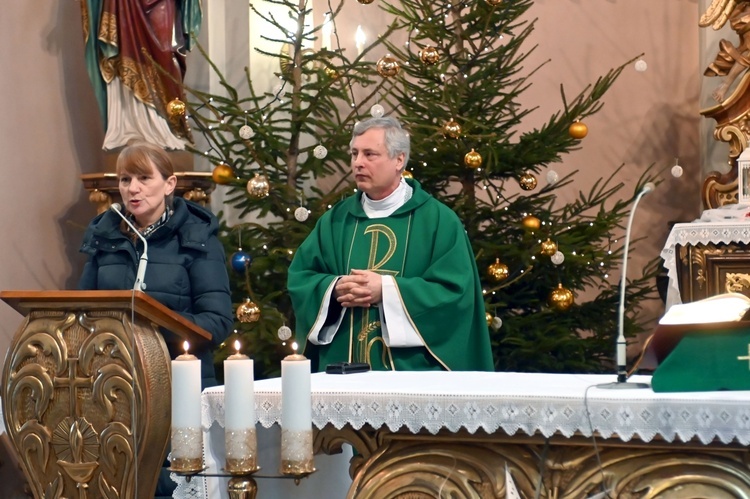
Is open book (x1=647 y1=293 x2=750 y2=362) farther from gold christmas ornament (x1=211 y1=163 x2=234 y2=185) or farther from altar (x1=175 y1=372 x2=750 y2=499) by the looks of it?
gold christmas ornament (x1=211 y1=163 x2=234 y2=185)

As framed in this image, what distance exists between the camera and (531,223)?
6.54 meters

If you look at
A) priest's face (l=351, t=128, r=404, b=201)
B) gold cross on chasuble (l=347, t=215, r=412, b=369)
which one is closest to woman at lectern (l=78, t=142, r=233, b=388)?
gold cross on chasuble (l=347, t=215, r=412, b=369)

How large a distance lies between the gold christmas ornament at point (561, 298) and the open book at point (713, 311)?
136 inches

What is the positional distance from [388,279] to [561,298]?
7.62 ft

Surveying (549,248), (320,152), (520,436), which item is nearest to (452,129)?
→ (320,152)

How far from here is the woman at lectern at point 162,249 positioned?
429cm

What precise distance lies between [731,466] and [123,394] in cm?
183

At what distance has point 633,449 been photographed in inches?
117

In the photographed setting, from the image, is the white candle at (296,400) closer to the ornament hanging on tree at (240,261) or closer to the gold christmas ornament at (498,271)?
the ornament hanging on tree at (240,261)

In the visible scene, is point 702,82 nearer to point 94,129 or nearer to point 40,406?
point 94,129

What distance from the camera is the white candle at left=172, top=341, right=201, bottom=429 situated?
7.43 ft

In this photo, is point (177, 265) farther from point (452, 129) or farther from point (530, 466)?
point (452, 129)

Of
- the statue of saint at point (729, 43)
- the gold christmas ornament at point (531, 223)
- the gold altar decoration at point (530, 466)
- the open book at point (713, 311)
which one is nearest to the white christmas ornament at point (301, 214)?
the gold christmas ornament at point (531, 223)

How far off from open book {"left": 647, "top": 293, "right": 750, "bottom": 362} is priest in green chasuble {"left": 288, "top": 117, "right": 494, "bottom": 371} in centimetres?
149
